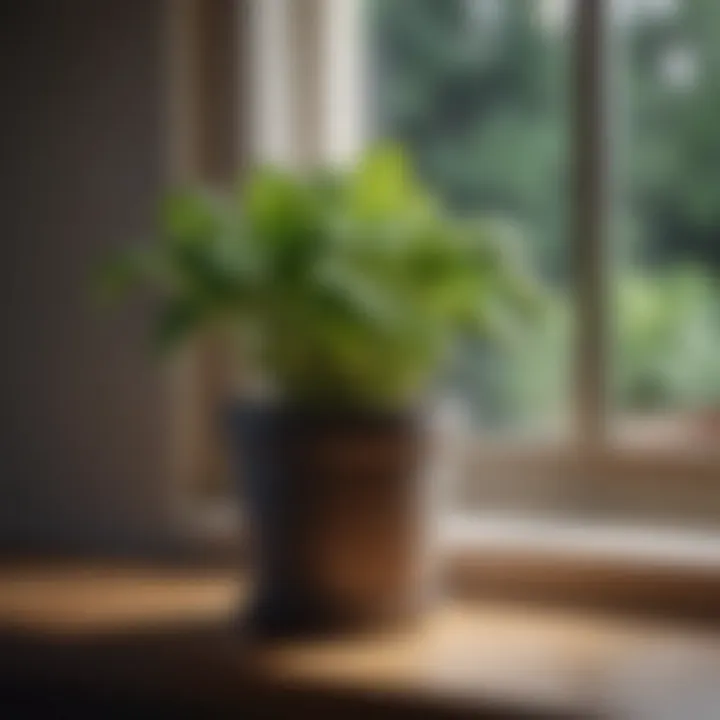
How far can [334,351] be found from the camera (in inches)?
50.1

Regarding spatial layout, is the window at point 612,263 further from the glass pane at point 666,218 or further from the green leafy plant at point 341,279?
the green leafy plant at point 341,279

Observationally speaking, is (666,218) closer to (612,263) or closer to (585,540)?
(612,263)

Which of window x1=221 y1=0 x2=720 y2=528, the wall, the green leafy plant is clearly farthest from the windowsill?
the wall

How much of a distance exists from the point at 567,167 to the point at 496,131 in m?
0.08

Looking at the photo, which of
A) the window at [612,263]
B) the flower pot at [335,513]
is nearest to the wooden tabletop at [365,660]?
the flower pot at [335,513]

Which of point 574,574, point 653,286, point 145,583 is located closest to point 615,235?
point 653,286

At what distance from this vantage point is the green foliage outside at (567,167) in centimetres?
142

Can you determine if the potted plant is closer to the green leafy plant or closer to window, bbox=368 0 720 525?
the green leafy plant

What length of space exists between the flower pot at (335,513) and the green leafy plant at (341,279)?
31mm

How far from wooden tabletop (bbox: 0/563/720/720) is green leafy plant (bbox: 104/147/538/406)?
0.60ft

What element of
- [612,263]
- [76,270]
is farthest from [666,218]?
[76,270]

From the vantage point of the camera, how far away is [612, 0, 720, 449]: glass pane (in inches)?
55.9

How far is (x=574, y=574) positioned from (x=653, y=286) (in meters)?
0.26

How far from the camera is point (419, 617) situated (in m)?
1.29
